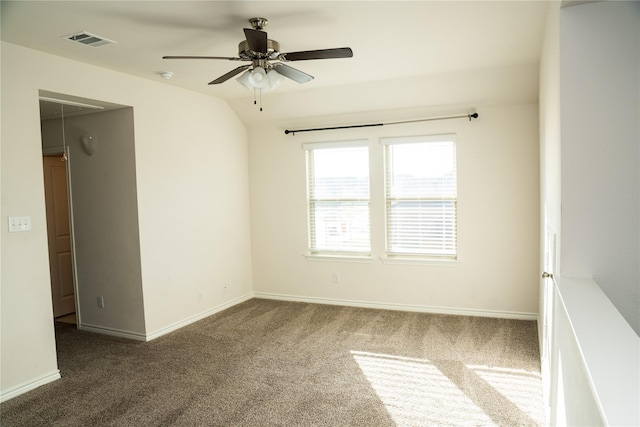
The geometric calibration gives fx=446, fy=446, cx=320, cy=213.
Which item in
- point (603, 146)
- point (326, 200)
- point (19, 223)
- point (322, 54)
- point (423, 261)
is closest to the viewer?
point (603, 146)

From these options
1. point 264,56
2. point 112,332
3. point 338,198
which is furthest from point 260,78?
point 112,332

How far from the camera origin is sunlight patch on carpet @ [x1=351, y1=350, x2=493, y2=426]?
2850 millimetres

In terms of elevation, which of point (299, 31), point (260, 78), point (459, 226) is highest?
point (299, 31)

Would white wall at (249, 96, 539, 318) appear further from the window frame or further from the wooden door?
the wooden door

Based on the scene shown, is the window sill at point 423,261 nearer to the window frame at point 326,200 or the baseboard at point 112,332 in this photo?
the window frame at point 326,200

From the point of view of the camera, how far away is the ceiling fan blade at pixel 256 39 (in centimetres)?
258

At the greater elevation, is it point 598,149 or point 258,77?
point 258,77

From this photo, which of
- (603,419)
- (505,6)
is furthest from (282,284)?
(603,419)

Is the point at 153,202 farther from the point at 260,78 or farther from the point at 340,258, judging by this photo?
the point at 340,258

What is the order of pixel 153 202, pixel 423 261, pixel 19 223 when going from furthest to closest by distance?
pixel 423 261 → pixel 153 202 → pixel 19 223

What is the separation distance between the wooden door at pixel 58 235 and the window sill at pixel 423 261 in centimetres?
388

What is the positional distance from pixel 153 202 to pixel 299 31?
7.83ft

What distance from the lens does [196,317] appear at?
5066mm

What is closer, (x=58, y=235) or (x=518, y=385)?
(x=518, y=385)
